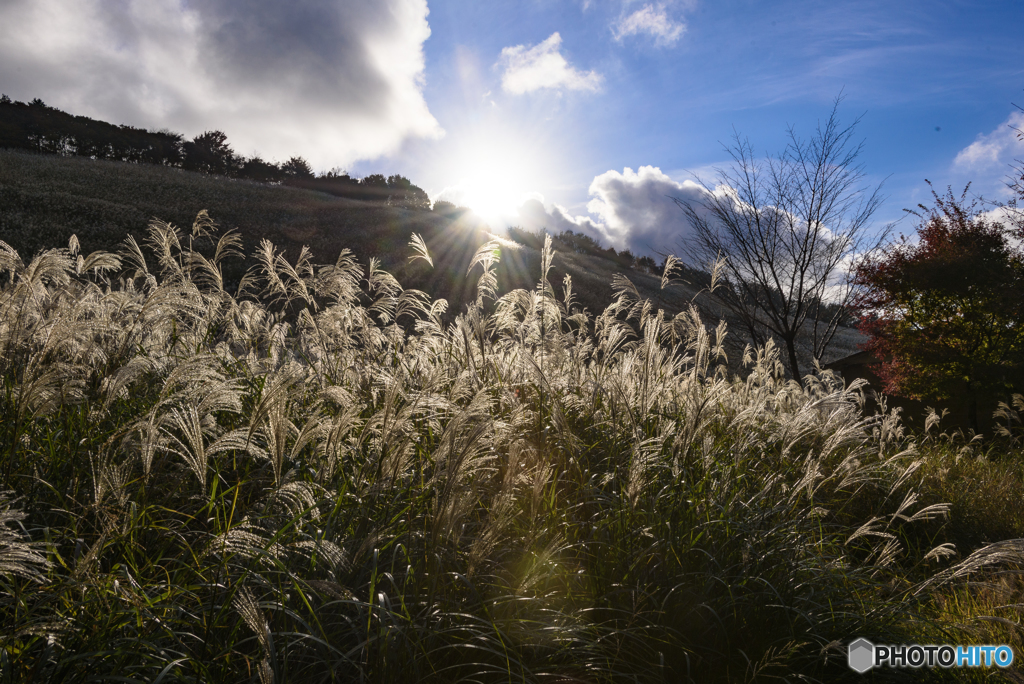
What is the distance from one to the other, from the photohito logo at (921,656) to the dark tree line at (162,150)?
4047cm

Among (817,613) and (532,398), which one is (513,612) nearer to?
(817,613)

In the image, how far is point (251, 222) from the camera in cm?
2436

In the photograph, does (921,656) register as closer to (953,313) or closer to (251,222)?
(953,313)

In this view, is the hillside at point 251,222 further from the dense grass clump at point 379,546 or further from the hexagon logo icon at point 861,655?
the hexagon logo icon at point 861,655

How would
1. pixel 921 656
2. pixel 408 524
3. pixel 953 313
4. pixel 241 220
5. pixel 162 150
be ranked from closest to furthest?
pixel 408 524
pixel 921 656
pixel 953 313
pixel 241 220
pixel 162 150

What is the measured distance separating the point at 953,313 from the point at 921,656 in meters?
9.73

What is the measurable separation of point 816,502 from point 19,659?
4.47 metres

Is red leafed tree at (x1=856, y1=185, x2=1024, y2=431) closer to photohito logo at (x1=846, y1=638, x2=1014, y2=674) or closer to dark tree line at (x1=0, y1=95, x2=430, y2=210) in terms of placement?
photohito logo at (x1=846, y1=638, x2=1014, y2=674)

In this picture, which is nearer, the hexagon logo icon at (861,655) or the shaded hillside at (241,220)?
the hexagon logo icon at (861,655)

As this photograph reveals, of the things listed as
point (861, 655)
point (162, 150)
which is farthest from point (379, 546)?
point (162, 150)

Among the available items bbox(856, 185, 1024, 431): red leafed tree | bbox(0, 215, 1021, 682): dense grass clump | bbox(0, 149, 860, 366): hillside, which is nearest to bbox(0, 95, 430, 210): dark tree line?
bbox(0, 149, 860, 366): hillside

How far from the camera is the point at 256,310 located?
4.42 meters

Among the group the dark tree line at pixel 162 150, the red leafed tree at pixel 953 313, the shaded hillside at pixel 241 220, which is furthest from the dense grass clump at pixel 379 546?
the dark tree line at pixel 162 150

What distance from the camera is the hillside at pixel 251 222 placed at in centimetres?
1888
